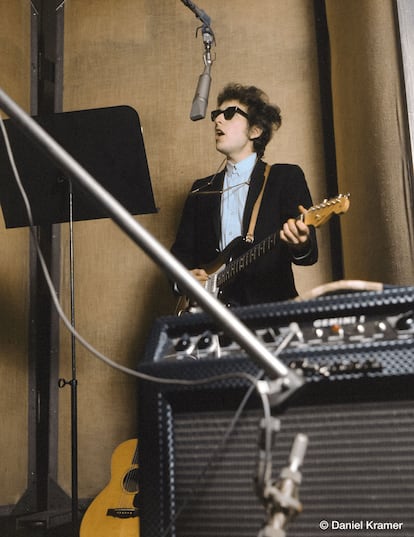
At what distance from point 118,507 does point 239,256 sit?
38.2 inches

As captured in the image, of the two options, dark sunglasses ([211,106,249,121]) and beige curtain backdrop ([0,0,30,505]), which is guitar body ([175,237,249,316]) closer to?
dark sunglasses ([211,106,249,121])

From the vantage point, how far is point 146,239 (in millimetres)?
707

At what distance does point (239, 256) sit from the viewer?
7.07 feet

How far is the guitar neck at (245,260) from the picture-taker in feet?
6.37

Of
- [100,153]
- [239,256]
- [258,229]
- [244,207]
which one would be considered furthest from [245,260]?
[100,153]

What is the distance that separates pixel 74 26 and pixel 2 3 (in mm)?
439

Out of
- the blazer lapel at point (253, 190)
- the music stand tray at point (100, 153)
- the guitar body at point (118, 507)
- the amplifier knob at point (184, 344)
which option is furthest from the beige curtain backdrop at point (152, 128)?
the amplifier knob at point (184, 344)

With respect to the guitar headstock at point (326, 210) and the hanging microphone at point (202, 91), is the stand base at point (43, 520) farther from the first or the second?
the hanging microphone at point (202, 91)

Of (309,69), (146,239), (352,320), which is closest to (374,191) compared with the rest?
(309,69)

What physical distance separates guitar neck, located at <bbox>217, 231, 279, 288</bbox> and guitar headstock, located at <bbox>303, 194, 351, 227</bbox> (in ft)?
0.39

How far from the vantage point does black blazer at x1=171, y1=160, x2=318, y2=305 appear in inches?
86.6

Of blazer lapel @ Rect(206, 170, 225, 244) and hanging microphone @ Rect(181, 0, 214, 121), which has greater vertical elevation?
hanging microphone @ Rect(181, 0, 214, 121)

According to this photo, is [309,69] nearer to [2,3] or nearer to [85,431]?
[2,3]

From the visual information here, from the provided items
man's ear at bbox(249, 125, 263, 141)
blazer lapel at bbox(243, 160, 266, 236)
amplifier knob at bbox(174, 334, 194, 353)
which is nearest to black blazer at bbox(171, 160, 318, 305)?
blazer lapel at bbox(243, 160, 266, 236)
